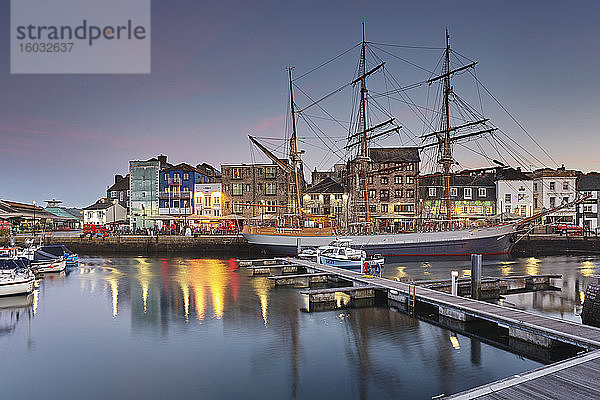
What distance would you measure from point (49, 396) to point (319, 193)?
2627 inches

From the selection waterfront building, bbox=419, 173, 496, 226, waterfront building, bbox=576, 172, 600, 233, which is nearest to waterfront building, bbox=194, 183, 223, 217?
waterfront building, bbox=419, 173, 496, 226

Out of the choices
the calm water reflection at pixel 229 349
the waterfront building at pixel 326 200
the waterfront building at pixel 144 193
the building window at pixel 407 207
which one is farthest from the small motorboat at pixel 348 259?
the waterfront building at pixel 144 193

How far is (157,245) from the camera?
64875 mm

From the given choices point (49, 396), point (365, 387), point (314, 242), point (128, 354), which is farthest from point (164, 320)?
point (314, 242)

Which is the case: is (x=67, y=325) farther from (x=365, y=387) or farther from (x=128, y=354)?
(x=365, y=387)

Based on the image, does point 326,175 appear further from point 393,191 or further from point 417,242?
point 417,242

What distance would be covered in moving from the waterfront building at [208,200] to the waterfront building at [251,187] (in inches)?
41.7

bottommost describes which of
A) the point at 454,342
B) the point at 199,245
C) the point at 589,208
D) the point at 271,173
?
the point at 454,342

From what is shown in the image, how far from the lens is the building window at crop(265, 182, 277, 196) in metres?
79.1

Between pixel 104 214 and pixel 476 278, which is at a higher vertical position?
pixel 104 214

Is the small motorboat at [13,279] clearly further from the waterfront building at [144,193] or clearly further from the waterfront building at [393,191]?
the waterfront building at [393,191]

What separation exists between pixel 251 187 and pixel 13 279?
52407 millimetres

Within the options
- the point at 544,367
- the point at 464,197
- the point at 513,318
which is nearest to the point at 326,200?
the point at 464,197

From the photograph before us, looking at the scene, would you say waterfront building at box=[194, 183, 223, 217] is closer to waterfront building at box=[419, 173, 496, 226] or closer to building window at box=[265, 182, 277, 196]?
building window at box=[265, 182, 277, 196]
